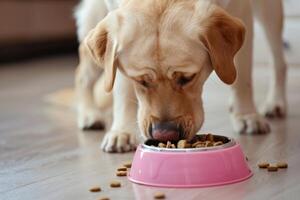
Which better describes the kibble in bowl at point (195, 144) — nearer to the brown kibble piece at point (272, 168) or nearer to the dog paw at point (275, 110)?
the brown kibble piece at point (272, 168)

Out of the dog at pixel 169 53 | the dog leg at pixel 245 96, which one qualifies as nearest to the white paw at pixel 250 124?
the dog leg at pixel 245 96

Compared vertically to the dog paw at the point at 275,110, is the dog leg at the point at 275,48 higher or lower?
higher

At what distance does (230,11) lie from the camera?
2.63m

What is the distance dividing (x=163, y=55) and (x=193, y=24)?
0.15m

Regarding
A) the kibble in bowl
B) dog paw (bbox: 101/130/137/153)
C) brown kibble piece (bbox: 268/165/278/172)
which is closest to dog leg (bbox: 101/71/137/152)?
dog paw (bbox: 101/130/137/153)

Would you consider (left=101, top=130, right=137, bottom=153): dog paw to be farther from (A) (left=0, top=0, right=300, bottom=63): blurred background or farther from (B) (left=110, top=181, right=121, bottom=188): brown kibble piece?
(A) (left=0, top=0, right=300, bottom=63): blurred background

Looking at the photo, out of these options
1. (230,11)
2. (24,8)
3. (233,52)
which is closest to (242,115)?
(230,11)

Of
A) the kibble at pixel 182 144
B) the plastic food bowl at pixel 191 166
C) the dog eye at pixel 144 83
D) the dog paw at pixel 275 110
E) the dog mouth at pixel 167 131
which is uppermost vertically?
the dog eye at pixel 144 83

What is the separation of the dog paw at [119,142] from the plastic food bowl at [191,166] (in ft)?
1.68

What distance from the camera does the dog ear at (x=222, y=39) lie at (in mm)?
2217

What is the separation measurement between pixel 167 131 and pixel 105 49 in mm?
363

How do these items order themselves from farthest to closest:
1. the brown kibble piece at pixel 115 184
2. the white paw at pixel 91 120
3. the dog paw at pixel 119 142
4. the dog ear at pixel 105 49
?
the white paw at pixel 91 120 < the dog paw at pixel 119 142 < the dog ear at pixel 105 49 < the brown kibble piece at pixel 115 184

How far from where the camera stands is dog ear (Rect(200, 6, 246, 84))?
222 centimetres

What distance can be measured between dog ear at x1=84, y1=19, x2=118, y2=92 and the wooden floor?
0.30m
